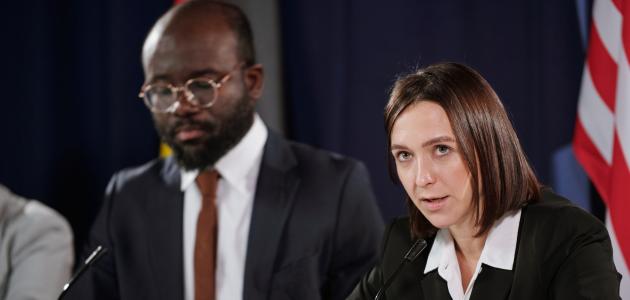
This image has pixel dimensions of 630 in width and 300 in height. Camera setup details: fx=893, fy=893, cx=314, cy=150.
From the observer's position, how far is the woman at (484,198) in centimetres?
160

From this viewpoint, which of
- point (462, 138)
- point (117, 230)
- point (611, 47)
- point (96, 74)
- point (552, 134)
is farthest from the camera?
point (96, 74)

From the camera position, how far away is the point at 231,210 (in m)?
2.45

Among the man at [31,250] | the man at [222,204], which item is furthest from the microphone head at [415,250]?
the man at [31,250]

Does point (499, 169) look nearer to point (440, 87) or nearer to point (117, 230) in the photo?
point (440, 87)

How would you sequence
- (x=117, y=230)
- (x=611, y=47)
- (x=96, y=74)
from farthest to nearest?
(x=96, y=74)
(x=117, y=230)
(x=611, y=47)

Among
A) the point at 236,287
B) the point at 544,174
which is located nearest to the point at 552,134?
the point at 544,174

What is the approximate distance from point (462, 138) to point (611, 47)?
36.4 inches

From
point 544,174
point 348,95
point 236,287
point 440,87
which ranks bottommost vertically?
point 236,287

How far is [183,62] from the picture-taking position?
7.92 ft

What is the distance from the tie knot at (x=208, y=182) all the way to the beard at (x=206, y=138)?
0.07 feet

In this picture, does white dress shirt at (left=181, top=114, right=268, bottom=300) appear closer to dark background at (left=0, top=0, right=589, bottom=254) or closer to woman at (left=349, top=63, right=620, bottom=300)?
dark background at (left=0, top=0, right=589, bottom=254)

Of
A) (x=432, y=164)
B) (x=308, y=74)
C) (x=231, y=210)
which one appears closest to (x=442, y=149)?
(x=432, y=164)

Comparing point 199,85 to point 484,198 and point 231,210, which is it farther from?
point 484,198

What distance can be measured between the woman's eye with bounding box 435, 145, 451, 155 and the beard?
0.96 meters
